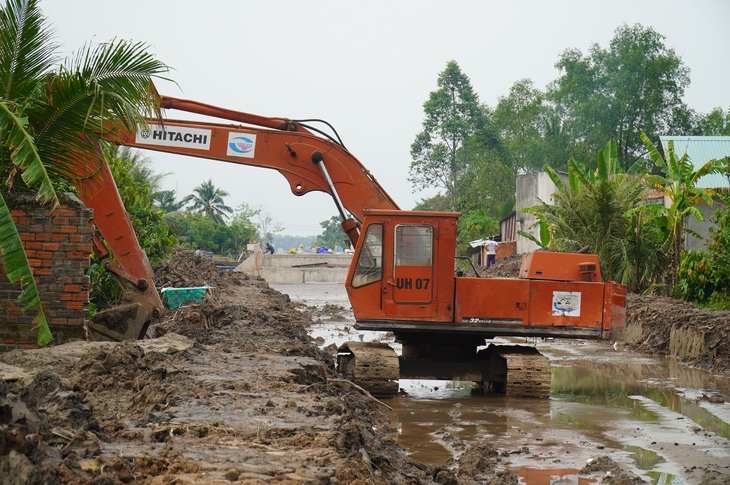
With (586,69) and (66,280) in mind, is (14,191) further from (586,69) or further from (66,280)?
(586,69)

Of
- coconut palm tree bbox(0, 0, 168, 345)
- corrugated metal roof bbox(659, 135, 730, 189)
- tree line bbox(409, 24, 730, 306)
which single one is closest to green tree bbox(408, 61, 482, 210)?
tree line bbox(409, 24, 730, 306)

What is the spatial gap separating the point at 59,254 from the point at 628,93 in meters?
52.8

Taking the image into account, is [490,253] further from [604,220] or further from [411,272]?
[411,272]

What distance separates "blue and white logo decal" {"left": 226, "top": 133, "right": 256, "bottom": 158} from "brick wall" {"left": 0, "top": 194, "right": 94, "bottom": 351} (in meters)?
3.19

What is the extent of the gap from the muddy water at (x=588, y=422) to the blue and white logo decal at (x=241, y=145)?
4188 mm

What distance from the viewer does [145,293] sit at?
39.8 ft

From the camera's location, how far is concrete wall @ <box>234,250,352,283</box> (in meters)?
49.4

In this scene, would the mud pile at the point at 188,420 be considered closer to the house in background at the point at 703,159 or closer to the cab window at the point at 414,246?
the cab window at the point at 414,246

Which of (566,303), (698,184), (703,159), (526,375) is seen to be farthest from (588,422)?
(703,159)

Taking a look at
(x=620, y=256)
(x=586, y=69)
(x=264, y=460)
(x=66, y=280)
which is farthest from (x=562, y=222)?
(x=586, y=69)

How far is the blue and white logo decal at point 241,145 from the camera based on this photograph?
1331 centimetres

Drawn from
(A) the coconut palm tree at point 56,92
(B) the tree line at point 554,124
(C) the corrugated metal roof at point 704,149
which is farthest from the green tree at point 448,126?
(A) the coconut palm tree at point 56,92

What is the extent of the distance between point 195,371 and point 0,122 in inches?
118

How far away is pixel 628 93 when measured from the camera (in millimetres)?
58250
